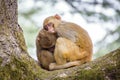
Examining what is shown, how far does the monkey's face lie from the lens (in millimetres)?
4961

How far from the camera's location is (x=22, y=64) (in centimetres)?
315

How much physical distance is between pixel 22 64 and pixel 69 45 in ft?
4.98

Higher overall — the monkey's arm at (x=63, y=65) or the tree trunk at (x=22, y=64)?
the tree trunk at (x=22, y=64)

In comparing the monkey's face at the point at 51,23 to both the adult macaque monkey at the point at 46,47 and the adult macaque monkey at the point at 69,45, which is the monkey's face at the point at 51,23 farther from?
the adult macaque monkey at the point at 46,47

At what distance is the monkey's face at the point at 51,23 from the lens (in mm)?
4961

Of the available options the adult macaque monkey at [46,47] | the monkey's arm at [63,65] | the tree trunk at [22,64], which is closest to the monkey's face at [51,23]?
the adult macaque monkey at [46,47]

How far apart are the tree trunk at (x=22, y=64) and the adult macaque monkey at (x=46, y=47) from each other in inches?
51.9

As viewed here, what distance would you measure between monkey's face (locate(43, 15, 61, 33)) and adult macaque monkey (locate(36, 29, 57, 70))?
0.14m

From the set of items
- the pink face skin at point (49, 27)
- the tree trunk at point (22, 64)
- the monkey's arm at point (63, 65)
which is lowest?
the monkey's arm at point (63, 65)

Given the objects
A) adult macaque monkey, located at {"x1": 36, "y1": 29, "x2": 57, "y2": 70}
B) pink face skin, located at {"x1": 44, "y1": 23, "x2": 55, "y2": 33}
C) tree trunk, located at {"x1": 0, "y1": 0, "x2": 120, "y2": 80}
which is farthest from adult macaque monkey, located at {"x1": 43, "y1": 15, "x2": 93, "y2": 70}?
tree trunk, located at {"x1": 0, "y1": 0, "x2": 120, "y2": 80}

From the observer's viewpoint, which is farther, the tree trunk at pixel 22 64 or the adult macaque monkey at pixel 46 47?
the adult macaque monkey at pixel 46 47

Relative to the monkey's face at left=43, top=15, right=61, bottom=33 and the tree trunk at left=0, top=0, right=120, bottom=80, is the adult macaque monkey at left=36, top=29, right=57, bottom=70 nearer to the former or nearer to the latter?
the monkey's face at left=43, top=15, right=61, bottom=33

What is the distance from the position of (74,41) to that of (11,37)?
61.6 inches

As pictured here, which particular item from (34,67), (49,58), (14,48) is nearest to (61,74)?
(34,67)
